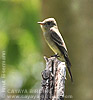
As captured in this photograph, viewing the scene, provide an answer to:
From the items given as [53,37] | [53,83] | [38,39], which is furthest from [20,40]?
[53,83]

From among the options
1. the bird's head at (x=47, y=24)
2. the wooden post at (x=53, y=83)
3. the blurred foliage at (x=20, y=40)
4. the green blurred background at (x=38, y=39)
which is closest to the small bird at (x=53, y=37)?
the bird's head at (x=47, y=24)

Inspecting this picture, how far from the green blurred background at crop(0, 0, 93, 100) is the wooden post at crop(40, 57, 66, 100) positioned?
1.41 metres

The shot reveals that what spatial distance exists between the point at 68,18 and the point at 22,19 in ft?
6.40

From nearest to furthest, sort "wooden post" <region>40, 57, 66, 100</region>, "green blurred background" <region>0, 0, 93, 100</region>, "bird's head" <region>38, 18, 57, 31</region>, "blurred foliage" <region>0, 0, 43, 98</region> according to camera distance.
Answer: "wooden post" <region>40, 57, 66, 100</region> < "green blurred background" <region>0, 0, 93, 100</region> < "bird's head" <region>38, 18, 57, 31</region> < "blurred foliage" <region>0, 0, 43, 98</region>

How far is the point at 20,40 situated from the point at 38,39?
1.14 ft

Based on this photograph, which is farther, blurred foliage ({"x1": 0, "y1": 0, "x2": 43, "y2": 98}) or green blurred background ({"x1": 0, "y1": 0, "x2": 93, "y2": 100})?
blurred foliage ({"x1": 0, "y1": 0, "x2": 43, "y2": 98})

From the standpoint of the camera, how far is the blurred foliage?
296 inches

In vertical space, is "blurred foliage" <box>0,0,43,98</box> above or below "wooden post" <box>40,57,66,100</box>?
above

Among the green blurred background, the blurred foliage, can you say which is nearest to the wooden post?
the green blurred background

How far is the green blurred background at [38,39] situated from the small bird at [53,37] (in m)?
0.10

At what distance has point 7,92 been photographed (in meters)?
7.95

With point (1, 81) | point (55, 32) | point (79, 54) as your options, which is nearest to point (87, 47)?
point (79, 54)

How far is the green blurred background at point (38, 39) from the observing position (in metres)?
6.05

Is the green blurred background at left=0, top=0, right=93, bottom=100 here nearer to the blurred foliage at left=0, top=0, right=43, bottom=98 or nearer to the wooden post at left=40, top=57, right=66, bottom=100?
the blurred foliage at left=0, top=0, right=43, bottom=98
